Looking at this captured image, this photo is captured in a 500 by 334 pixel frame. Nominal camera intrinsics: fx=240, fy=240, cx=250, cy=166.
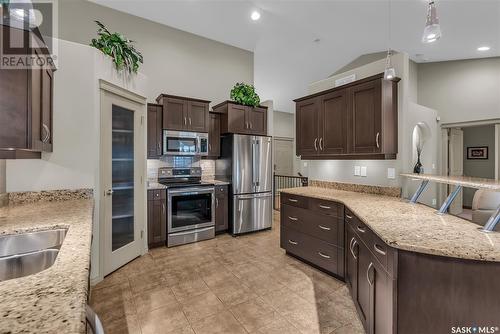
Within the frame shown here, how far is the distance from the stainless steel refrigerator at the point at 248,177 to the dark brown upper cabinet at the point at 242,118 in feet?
0.53

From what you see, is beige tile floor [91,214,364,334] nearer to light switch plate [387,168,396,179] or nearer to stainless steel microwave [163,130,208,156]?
light switch plate [387,168,396,179]

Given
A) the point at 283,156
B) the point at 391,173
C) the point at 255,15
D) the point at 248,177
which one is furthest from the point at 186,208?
the point at 283,156

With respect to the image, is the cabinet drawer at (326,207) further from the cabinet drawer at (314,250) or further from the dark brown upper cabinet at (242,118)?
the dark brown upper cabinet at (242,118)

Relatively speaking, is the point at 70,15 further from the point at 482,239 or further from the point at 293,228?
the point at 482,239

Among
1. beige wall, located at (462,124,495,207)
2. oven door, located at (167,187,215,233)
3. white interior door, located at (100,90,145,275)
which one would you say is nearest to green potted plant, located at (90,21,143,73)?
white interior door, located at (100,90,145,275)

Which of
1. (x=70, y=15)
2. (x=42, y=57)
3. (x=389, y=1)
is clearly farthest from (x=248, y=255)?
(x=70, y=15)

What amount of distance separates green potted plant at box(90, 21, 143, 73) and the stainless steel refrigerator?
196cm

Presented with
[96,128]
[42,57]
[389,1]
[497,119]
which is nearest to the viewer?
[42,57]

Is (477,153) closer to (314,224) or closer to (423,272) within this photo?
(314,224)

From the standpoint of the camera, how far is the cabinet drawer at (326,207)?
265cm

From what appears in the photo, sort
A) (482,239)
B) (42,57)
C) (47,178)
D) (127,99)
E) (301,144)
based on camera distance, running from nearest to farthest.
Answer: (482,239) < (42,57) < (47,178) < (127,99) < (301,144)

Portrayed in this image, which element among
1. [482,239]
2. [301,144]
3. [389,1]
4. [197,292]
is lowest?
[197,292]

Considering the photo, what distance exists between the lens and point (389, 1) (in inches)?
136

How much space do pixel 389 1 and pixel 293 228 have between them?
352 cm
